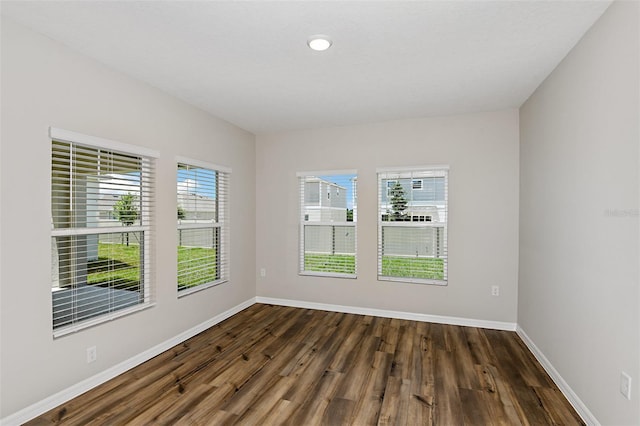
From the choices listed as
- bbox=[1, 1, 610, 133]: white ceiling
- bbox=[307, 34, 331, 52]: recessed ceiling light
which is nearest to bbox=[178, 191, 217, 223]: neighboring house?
bbox=[1, 1, 610, 133]: white ceiling

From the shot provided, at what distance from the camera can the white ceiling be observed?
1951 mm

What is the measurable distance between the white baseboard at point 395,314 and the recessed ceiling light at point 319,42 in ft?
10.8

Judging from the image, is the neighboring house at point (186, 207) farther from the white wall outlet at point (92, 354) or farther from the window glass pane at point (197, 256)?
the white wall outlet at point (92, 354)

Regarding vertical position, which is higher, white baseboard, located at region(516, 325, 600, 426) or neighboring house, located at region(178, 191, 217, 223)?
neighboring house, located at region(178, 191, 217, 223)

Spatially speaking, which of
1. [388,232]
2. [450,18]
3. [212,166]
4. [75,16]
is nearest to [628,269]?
[450,18]

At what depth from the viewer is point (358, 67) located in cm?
273

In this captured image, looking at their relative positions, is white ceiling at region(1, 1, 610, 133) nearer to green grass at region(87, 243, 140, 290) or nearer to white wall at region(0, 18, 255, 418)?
white wall at region(0, 18, 255, 418)

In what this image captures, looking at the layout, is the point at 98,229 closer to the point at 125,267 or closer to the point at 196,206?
the point at 125,267

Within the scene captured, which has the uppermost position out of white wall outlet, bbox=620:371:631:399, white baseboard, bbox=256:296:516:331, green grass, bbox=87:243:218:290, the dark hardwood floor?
green grass, bbox=87:243:218:290

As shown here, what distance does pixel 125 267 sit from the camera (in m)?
2.95

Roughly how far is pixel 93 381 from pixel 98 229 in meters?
1.20

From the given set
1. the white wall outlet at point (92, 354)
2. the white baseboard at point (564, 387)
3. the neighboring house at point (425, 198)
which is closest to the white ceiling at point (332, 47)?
the neighboring house at point (425, 198)

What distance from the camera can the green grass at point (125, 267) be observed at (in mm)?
2682

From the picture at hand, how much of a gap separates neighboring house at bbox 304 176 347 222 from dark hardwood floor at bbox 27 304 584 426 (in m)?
1.62
